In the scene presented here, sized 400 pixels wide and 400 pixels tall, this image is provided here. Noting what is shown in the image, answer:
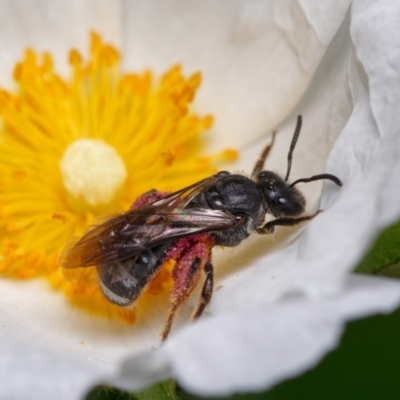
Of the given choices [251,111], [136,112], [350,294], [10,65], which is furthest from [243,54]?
[350,294]

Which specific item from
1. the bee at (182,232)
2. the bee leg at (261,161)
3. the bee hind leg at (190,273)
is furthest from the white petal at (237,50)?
the bee hind leg at (190,273)

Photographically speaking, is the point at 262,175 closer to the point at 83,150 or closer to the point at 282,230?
the point at 282,230

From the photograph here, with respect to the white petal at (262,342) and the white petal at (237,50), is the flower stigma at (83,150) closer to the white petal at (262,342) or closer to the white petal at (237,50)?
the white petal at (237,50)

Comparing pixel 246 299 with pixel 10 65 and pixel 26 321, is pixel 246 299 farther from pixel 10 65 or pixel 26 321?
pixel 10 65

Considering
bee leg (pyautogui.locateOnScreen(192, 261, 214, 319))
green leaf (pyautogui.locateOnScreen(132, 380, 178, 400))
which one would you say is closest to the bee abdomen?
bee leg (pyautogui.locateOnScreen(192, 261, 214, 319))

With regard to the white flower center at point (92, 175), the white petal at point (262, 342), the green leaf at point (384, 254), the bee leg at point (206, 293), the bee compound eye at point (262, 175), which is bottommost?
the white petal at point (262, 342)
